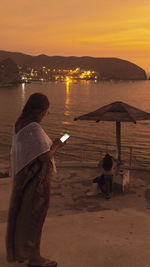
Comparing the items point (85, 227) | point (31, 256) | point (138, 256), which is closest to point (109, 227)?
point (85, 227)

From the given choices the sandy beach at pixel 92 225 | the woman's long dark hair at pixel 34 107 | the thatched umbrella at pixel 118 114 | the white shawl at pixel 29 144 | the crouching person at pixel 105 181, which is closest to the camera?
the white shawl at pixel 29 144

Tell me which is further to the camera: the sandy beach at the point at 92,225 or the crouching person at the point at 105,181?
the crouching person at the point at 105,181

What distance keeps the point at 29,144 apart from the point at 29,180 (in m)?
0.45

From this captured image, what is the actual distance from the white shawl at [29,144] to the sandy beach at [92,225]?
4.99ft

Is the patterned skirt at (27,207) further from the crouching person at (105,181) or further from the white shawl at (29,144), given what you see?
the crouching person at (105,181)

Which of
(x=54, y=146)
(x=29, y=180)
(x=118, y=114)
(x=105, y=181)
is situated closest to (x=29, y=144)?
(x=54, y=146)

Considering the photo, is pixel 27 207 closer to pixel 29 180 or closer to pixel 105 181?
pixel 29 180

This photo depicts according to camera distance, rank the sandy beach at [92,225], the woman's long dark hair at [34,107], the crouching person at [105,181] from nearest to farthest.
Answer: the woman's long dark hair at [34,107] → the sandy beach at [92,225] → the crouching person at [105,181]

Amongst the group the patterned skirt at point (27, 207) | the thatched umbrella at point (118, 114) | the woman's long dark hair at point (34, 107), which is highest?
the woman's long dark hair at point (34, 107)

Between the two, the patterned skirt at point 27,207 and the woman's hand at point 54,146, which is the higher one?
the woman's hand at point 54,146

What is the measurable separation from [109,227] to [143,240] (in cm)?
84

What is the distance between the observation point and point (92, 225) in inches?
223

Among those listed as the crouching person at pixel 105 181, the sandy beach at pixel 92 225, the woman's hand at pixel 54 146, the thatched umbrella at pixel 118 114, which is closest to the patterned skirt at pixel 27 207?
the woman's hand at pixel 54 146

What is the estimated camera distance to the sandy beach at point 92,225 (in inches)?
161
